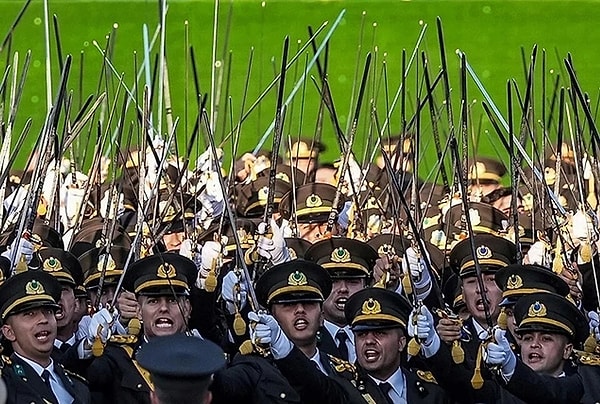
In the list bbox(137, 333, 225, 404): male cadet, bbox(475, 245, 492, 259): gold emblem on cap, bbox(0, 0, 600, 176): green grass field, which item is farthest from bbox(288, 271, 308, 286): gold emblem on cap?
bbox(0, 0, 600, 176): green grass field

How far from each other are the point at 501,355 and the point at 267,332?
3.43 ft

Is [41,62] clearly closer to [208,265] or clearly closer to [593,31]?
[593,31]

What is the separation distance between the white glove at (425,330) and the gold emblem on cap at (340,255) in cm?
123

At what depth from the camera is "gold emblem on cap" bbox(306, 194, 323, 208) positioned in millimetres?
10859

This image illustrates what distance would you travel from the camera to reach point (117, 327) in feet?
28.8

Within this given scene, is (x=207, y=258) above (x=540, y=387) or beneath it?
above

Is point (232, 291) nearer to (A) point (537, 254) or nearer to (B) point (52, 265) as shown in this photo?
(B) point (52, 265)

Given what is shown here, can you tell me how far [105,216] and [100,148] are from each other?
29.8 inches

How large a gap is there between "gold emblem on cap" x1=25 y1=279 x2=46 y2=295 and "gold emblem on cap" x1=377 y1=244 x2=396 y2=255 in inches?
93.0

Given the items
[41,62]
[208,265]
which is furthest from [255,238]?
[41,62]

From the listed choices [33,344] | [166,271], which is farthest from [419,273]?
[33,344]

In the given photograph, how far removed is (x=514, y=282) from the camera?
9125 mm

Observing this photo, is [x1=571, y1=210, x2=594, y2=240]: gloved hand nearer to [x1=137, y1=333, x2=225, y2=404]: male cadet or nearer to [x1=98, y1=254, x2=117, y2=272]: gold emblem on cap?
[x1=98, y1=254, x2=117, y2=272]: gold emblem on cap

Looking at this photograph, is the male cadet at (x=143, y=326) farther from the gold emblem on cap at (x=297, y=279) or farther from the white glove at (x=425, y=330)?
the white glove at (x=425, y=330)
